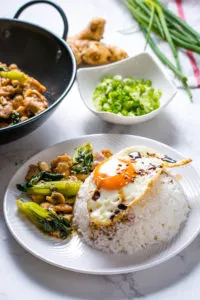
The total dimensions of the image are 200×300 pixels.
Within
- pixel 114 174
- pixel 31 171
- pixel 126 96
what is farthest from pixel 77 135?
pixel 114 174

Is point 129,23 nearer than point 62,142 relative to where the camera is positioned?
No

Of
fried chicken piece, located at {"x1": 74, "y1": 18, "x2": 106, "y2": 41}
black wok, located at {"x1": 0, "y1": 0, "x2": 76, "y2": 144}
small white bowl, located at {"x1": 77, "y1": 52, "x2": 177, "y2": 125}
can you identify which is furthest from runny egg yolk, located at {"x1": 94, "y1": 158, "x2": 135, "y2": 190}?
fried chicken piece, located at {"x1": 74, "y1": 18, "x2": 106, "y2": 41}

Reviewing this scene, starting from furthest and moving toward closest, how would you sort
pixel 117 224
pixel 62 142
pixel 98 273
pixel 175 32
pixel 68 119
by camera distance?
pixel 175 32 < pixel 68 119 < pixel 62 142 < pixel 117 224 < pixel 98 273

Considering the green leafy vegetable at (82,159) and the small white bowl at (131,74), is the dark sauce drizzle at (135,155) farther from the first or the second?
the small white bowl at (131,74)

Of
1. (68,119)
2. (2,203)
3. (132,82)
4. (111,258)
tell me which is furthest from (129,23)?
(111,258)

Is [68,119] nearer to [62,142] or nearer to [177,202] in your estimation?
[62,142]

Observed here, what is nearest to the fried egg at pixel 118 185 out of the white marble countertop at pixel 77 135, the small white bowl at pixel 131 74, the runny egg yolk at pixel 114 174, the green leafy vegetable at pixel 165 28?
the runny egg yolk at pixel 114 174
